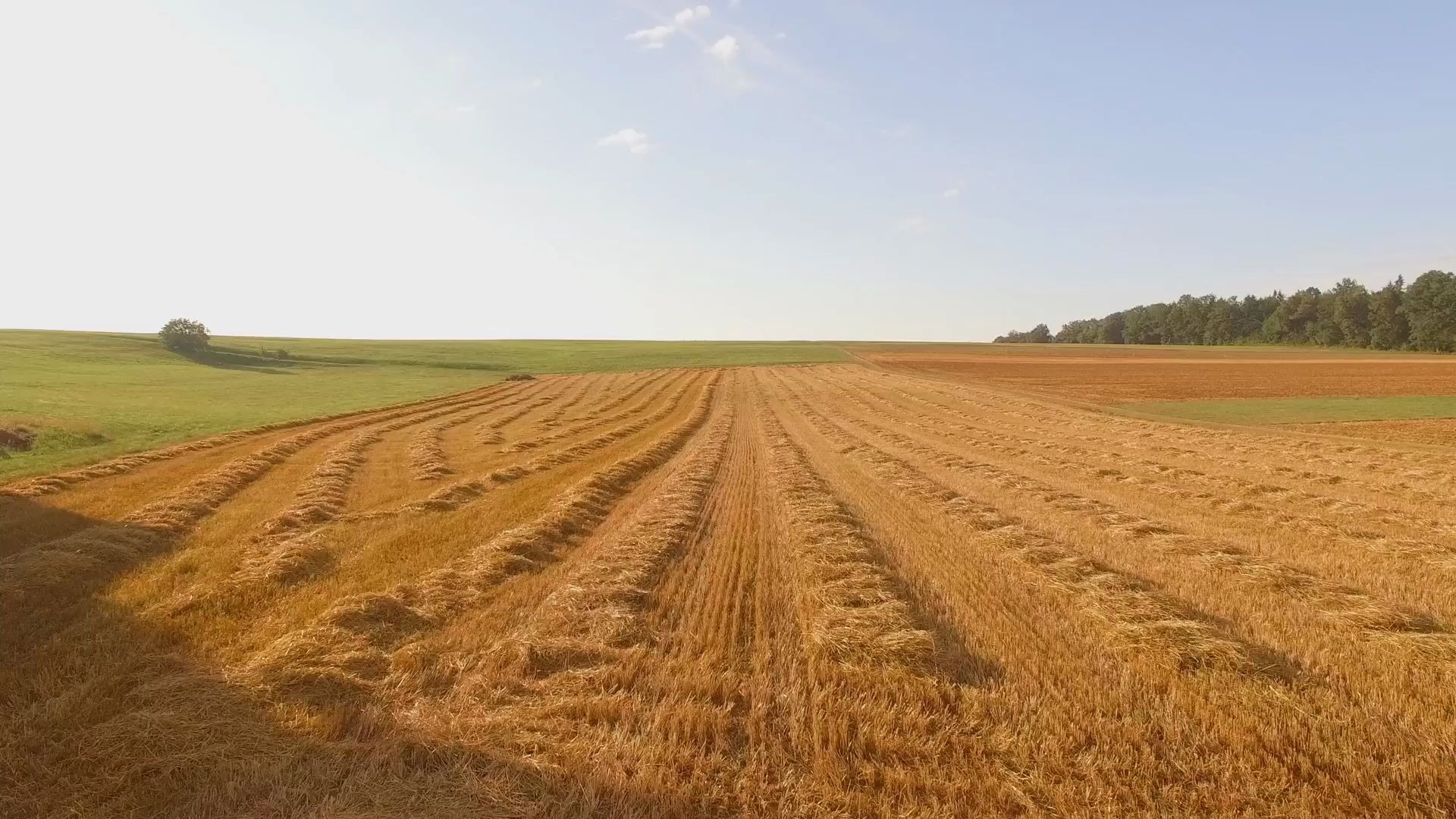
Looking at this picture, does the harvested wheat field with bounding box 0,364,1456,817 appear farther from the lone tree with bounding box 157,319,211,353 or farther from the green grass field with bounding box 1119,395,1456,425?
the lone tree with bounding box 157,319,211,353

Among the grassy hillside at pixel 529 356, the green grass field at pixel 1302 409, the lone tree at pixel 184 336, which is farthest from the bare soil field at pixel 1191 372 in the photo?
the lone tree at pixel 184 336

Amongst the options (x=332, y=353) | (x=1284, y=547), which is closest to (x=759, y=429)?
(x=1284, y=547)

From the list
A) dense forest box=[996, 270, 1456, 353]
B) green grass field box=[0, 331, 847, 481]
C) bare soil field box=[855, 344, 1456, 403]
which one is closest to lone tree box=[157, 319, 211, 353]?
green grass field box=[0, 331, 847, 481]

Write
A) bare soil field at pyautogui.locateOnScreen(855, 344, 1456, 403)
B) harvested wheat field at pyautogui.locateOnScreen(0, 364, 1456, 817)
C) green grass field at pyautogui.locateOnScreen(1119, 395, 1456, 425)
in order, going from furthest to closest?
bare soil field at pyautogui.locateOnScreen(855, 344, 1456, 403) < green grass field at pyautogui.locateOnScreen(1119, 395, 1456, 425) < harvested wheat field at pyautogui.locateOnScreen(0, 364, 1456, 817)

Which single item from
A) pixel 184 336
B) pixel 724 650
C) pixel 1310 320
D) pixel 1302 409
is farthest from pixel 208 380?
pixel 1310 320

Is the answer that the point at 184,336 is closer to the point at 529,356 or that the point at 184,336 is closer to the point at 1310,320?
the point at 529,356

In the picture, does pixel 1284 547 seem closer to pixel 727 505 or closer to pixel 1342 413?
pixel 727 505

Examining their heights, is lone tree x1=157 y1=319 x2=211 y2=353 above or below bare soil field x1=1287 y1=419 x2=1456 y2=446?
above
